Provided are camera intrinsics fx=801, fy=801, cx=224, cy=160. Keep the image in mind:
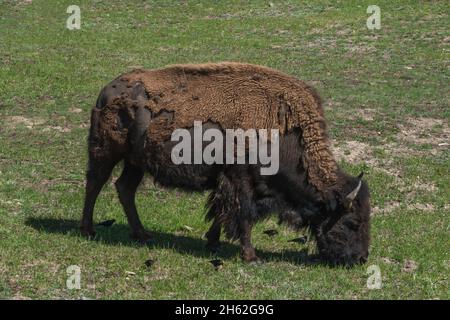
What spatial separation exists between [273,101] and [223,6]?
17897 millimetres

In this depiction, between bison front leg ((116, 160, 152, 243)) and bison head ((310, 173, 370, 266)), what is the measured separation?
7.26 ft

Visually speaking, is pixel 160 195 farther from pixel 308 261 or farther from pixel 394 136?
pixel 394 136

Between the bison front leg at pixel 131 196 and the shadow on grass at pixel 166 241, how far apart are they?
0.13 meters

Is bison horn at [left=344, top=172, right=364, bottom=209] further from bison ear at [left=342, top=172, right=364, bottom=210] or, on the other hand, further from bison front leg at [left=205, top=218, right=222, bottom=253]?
bison front leg at [left=205, top=218, right=222, bottom=253]

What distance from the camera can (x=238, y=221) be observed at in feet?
30.4

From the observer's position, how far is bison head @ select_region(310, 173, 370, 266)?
29.8ft

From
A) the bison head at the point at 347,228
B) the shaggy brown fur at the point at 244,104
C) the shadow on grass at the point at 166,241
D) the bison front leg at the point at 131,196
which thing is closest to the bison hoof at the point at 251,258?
the shadow on grass at the point at 166,241

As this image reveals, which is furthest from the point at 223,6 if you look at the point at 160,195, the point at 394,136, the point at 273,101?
the point at 273,101
